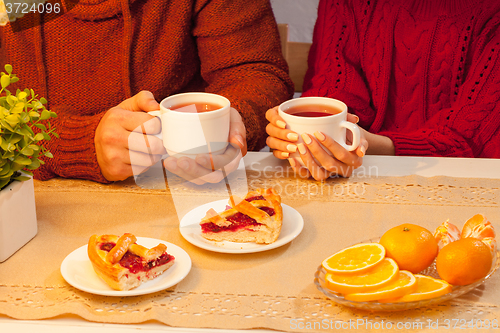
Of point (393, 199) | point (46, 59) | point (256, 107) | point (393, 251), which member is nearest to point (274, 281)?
point (393, 251)

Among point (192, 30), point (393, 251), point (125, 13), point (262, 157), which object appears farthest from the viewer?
point (192, 30)

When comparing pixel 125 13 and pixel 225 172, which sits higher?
pixel 125 13

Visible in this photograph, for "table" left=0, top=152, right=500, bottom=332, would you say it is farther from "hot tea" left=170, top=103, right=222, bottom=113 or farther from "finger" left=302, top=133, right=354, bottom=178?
"hot tea" left=170, top=103, right=222, bottom=113

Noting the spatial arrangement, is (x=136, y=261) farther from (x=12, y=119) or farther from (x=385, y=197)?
(x=385, y=197)

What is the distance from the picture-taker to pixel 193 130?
804mm

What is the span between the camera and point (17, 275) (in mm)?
680

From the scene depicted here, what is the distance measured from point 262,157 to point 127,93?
0.48 meters

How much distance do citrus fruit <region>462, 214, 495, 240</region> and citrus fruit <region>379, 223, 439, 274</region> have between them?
8cm

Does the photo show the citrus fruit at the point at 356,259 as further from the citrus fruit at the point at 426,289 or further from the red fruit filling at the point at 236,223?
the red fruit filling at the point at 236,223

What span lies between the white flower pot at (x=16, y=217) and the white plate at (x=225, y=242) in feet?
0.85

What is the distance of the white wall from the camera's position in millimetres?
2746

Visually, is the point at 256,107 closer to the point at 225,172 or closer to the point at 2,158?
the point at 225,172

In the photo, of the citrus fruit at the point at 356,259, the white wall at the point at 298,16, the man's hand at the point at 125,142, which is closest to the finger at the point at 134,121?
the man's hand at the point at 125,142

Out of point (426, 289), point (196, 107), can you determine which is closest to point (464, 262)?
point (426, 289)
